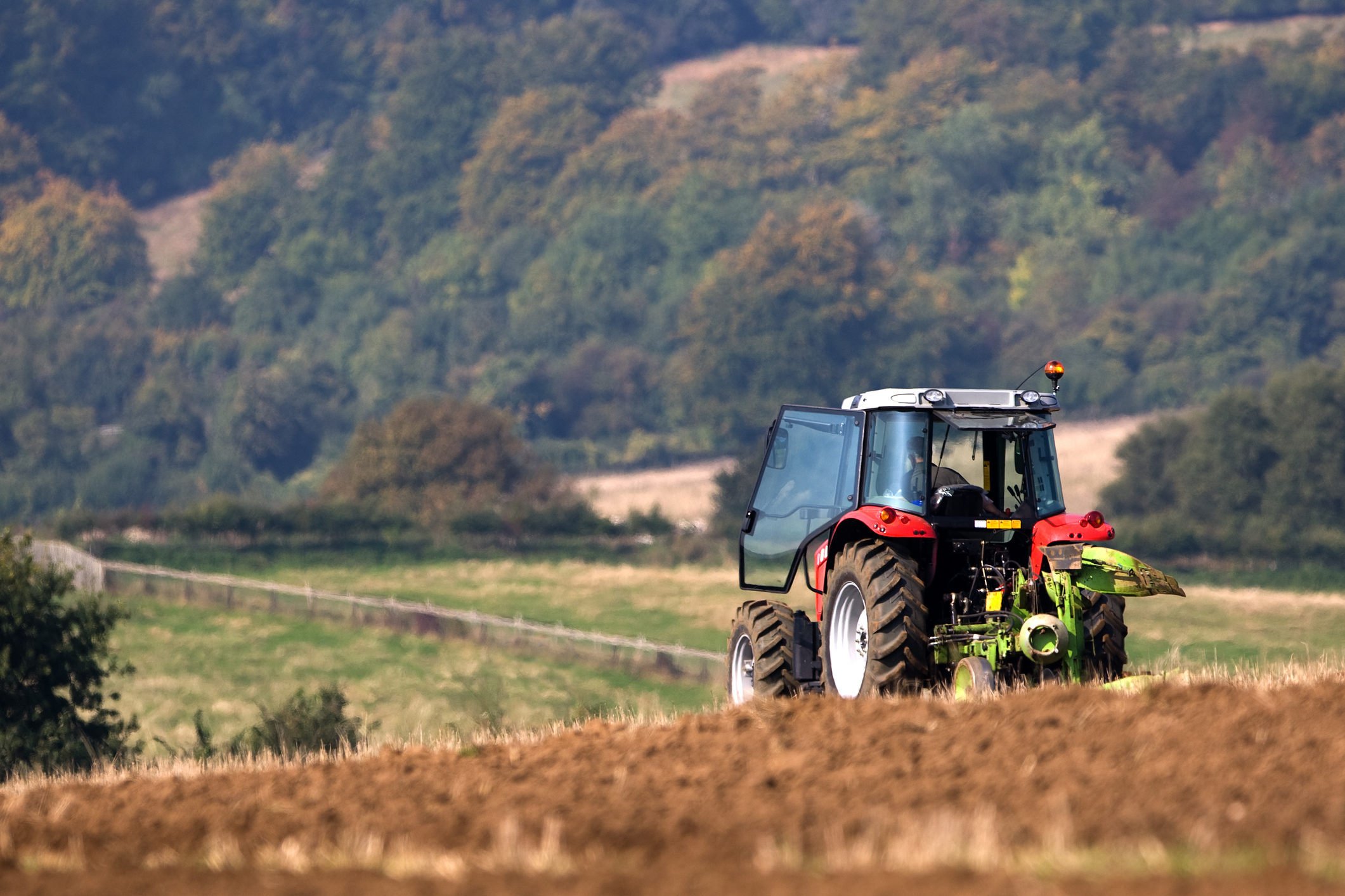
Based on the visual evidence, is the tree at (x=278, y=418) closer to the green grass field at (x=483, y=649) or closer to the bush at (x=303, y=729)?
the green grass field at (x=483, y=649)

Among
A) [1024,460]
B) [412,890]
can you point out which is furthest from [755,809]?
[1024,460]

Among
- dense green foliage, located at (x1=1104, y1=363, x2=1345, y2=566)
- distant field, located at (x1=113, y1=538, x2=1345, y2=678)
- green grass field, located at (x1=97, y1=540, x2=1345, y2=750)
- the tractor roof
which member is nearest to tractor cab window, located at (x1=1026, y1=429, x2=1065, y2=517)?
the tractor roof

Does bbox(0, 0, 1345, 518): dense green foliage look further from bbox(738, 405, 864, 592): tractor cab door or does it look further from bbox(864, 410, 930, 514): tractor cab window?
bbox(864, 410, 930, 514): tractor cab window

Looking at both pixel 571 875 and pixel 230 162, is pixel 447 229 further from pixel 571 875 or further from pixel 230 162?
pixel 571 875

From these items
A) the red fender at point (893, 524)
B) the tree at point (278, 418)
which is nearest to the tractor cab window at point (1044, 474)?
the red fender at point (893, 524)

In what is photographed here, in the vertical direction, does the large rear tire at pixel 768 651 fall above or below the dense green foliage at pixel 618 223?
below

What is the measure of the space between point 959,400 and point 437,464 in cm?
6311

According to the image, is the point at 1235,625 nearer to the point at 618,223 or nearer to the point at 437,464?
the point at 437,464

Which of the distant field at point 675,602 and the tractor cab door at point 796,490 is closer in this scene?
the tractor cab door at point 796,490

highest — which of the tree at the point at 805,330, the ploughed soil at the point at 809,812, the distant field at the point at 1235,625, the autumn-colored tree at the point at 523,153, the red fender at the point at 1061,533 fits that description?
the autumn-colored tree at the point at 523,153

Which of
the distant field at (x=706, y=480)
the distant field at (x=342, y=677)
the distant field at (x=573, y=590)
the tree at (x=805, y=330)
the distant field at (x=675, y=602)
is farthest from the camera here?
the tree at (x=805, y=330)

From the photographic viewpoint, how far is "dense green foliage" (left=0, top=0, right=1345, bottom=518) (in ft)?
325

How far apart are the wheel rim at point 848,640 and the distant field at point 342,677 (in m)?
16.5

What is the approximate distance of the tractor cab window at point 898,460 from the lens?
11.6 m
